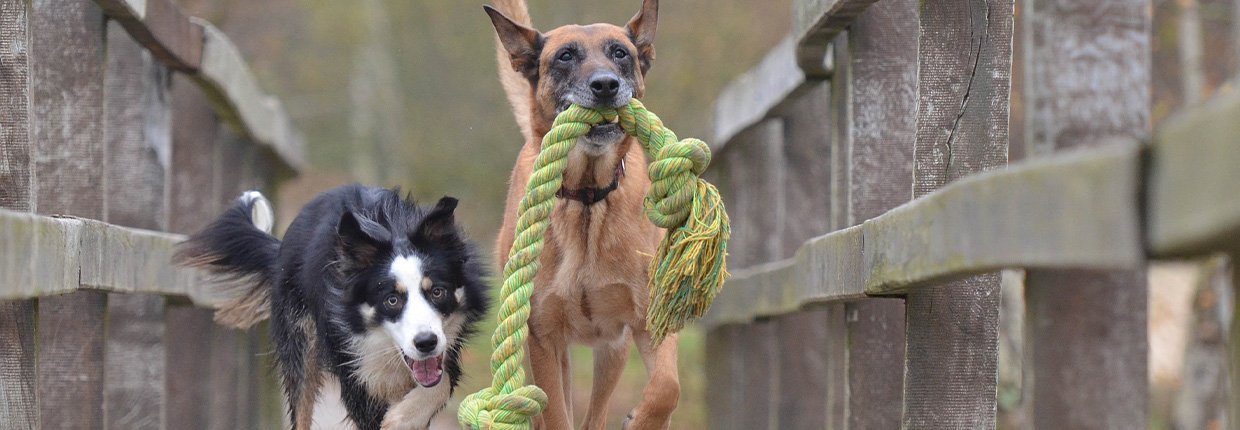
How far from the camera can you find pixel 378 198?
5.21 metres

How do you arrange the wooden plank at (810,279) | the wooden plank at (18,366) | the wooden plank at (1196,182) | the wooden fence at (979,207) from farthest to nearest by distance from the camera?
the wooden plank at (810,279) → the wooden plank at (18,366) → the wooden fence at (979,207) → the wooden plank at (1196,182)

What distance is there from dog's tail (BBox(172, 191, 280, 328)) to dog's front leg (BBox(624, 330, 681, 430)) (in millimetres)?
1911

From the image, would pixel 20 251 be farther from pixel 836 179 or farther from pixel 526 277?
pixel 836 179

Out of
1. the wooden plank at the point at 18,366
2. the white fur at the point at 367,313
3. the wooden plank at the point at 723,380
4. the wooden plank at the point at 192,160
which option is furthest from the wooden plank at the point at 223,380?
the wooden plank at the point at 18,366

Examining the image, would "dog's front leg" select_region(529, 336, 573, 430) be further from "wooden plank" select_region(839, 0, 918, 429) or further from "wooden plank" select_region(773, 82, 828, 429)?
"wooden plank" select_region(773, 82, 828, 429)

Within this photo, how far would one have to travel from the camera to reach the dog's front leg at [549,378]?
15.3ft

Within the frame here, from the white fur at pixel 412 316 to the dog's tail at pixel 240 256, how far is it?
1.26m

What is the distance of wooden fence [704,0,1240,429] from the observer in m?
1.77

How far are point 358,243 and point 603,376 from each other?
3.87 ft

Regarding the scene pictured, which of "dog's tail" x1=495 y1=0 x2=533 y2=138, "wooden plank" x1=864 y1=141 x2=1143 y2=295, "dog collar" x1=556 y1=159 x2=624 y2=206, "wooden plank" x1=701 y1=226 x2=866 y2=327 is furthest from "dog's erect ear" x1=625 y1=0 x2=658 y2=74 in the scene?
"wooden plank" x1=864 y1=141 x2=1143 y2=295

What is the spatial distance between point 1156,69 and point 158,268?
11.7 meters

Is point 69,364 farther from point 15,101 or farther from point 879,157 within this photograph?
point 879,157

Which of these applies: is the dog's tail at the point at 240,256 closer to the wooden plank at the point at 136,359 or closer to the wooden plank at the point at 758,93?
the wooden plank at the point at 136,359

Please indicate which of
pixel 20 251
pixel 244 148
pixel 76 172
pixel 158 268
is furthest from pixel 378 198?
pixel 244 148
